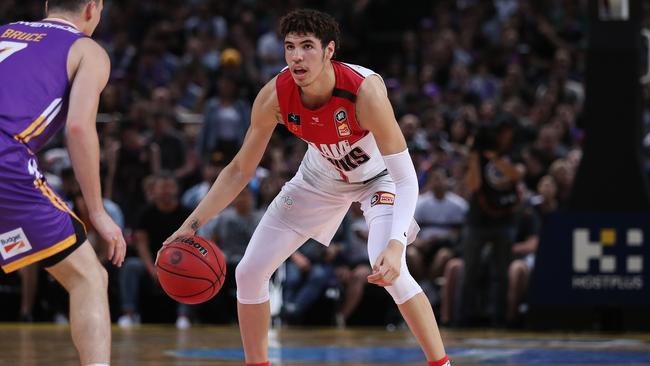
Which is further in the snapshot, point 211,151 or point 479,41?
point 479,41

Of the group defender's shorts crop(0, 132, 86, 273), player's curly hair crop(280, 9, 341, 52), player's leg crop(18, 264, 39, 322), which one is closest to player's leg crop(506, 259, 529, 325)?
player's leg crop(18, 264, 39, 322)

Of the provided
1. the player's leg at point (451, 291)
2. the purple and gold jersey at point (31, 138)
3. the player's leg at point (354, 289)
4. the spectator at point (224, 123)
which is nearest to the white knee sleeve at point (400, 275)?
the purple and gold jersey at point (31, 138)

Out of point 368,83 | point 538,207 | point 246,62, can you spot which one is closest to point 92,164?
point 368,83

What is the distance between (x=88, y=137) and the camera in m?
5.07

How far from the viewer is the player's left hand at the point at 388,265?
213 inches

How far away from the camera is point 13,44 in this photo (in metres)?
5.27

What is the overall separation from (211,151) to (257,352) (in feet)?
24.0

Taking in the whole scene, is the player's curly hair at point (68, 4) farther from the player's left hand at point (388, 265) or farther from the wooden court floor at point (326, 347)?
the wooden court floor at point (326, 347)

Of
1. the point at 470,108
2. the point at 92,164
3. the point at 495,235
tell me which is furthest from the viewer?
the point at 470,108

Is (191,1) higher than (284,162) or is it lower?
higher

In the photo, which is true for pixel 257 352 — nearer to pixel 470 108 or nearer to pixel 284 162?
pixel 284 162

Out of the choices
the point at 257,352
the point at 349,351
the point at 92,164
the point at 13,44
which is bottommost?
the point at 349,351

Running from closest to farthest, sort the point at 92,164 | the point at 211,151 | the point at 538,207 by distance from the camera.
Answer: the point at 92,164 < the point at 538,207 < the point at 211,151

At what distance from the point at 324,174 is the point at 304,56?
82 cm
